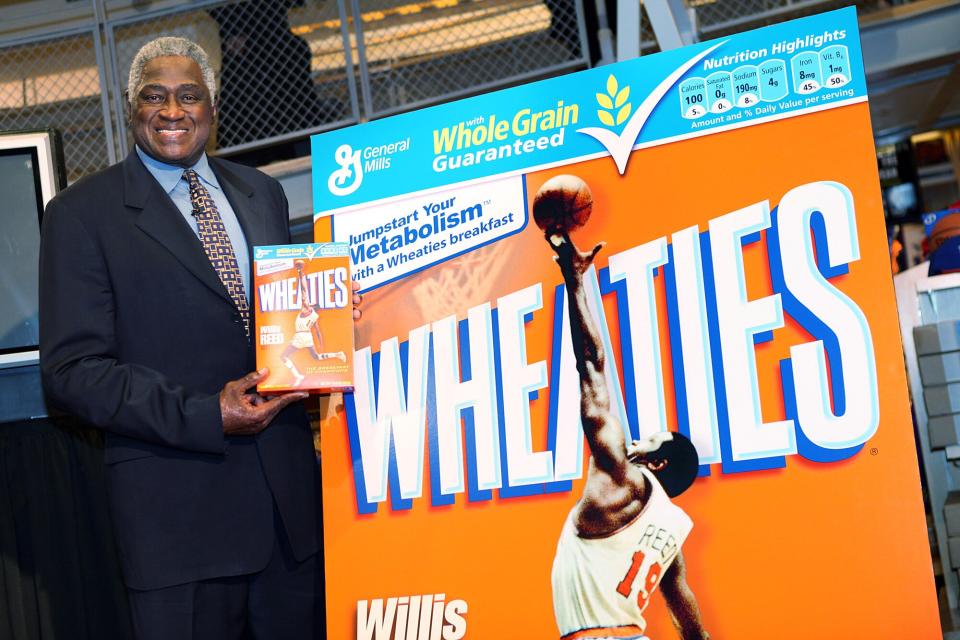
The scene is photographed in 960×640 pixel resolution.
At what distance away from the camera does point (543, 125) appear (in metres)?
1.73

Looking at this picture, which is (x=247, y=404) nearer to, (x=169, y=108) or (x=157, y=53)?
(x=169, y=108)

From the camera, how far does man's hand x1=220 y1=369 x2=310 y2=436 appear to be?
5.35ft

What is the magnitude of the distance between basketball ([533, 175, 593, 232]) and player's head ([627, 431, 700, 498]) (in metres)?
0.41

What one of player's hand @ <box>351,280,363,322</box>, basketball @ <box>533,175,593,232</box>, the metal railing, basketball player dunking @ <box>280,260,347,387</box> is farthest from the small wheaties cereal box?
the metal railing

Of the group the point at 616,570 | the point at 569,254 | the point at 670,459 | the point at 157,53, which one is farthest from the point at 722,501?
the point at 157,53

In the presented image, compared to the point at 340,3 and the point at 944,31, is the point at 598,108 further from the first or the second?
the point at 944,31

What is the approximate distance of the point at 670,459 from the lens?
62.2 inches

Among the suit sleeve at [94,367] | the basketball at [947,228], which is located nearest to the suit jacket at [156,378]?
the suit sleeve at [94,367]

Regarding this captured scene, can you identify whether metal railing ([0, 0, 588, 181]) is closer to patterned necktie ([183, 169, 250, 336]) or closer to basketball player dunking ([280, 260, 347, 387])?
patterned necktie ([183, 169, 250, 336])

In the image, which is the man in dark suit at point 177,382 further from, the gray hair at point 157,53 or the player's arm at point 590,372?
the player's arm at point 590,372

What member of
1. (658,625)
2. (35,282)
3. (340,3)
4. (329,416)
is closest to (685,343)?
(658,625)

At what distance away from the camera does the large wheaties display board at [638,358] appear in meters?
1.50

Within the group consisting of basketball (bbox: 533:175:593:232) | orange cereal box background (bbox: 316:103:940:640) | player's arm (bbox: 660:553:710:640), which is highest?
basketball (bbox: 533:175:593:232)

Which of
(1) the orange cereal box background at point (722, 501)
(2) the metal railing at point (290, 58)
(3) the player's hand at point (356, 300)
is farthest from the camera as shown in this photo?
(2) the metal railing at point (290, 58)
